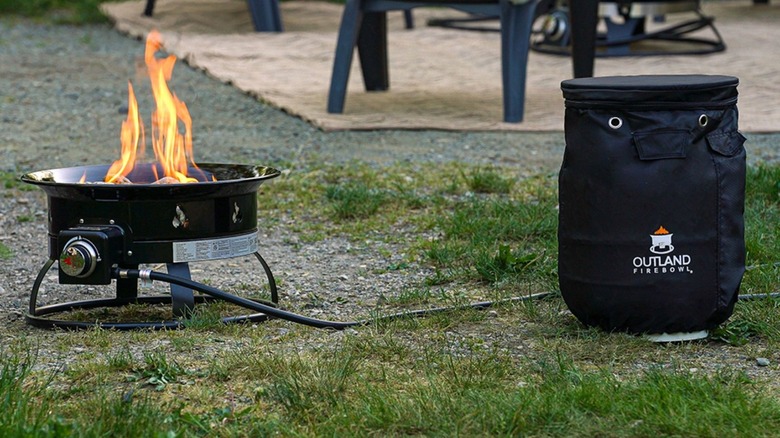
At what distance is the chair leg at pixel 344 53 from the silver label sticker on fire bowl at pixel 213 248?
Answer: 3084 mm

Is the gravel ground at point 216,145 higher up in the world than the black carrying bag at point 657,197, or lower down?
lower down

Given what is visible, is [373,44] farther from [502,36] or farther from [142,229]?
[142,229]

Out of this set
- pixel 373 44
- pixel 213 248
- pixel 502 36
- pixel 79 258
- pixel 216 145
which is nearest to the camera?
pixel 79 258

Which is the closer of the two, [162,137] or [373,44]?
[162,137]

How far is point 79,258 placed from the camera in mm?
2686

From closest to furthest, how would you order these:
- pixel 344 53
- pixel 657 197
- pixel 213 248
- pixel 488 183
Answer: pixel 657 197 < pixel 213 248 < pixel 488 183 < pixel 344 53

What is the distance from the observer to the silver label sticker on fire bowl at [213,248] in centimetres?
275

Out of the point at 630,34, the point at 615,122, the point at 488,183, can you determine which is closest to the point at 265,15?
the point at 630,34

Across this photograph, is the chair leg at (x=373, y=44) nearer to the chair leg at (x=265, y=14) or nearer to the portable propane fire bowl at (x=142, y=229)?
the chair leg at (x=265, y=14)

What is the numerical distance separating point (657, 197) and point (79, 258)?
52.8 inches

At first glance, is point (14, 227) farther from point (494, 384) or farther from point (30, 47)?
point (30, 47)

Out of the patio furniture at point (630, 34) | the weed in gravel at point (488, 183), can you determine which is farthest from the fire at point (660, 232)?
the patio furniture at point (630, 34)

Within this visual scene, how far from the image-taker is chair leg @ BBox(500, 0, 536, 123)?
5.50 metres

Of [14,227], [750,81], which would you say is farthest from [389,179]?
[750,81]
